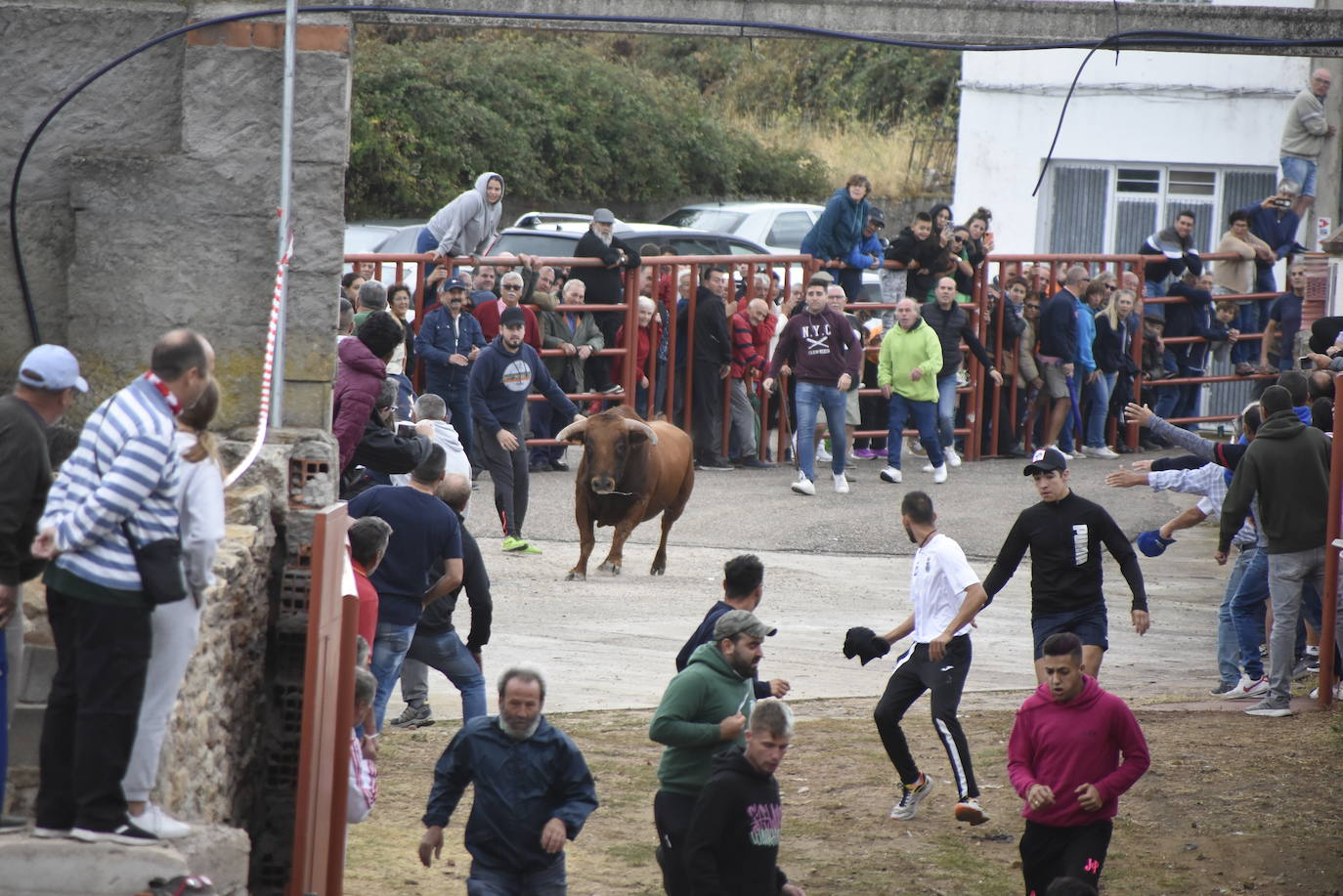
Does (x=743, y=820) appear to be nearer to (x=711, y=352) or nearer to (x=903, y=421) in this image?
(x=711, y=352)

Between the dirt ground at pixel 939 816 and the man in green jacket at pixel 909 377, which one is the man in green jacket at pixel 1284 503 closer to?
the dirt ground at pixel 939 816

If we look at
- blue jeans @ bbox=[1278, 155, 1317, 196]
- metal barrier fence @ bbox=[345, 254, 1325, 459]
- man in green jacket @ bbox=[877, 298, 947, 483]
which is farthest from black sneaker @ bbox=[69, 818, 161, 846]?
blue jeans @ bbox=[1278, 155, 1317, 196]

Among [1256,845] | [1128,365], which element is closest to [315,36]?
[1256,845]

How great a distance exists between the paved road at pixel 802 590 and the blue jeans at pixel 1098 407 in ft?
5.09

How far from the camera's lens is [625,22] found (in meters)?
8.10

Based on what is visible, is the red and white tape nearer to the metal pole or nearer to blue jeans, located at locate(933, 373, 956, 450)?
the metal pole

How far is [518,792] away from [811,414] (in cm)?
1147

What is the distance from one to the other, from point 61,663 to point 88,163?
288 centimetres

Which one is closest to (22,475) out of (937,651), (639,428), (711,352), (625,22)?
(625,22)

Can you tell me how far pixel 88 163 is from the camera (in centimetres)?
772

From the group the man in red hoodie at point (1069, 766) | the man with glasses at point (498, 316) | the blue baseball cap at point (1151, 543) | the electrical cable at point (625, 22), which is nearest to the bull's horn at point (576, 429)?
the man with glasses at point (498, 316)

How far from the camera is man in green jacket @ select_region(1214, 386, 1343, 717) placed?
35.5 feet

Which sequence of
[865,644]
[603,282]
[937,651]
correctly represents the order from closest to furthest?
[865,644], [937,651], [603,282]

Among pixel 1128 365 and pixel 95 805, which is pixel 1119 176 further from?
pixel 95 805
